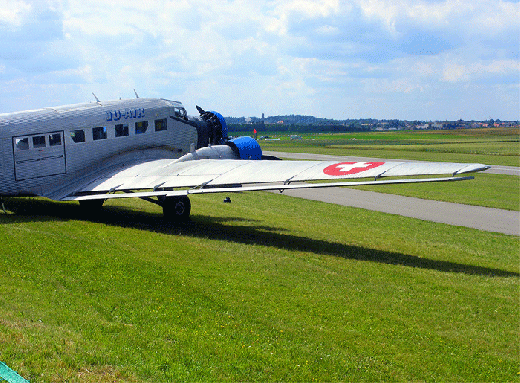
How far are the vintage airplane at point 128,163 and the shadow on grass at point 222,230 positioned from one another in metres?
→ 0.87

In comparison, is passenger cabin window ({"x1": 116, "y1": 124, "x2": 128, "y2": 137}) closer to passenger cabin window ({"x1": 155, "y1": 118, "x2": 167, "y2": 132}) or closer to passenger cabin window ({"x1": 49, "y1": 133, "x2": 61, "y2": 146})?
passenger cabin window ({"x1": 155, "y1": 118, "x2": 167, "y2": 132})

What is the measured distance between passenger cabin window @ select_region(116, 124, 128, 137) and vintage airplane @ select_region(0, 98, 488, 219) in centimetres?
4

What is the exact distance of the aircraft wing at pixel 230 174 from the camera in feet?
50.5

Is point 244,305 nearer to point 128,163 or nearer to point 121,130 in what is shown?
point 128,163

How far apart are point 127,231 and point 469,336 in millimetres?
11381

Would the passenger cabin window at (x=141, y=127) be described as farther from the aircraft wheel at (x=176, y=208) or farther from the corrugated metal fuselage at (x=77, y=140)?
the aircraft wheel at (x=176, y=208)

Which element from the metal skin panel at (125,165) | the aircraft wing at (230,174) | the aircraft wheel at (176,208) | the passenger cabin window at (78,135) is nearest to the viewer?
the aircraft wing at (230,174)

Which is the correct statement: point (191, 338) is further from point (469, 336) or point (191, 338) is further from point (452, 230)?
point (452, 230)

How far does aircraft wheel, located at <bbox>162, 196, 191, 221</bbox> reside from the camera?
20.5 m

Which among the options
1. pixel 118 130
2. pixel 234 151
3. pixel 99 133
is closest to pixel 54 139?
pixel 99 133

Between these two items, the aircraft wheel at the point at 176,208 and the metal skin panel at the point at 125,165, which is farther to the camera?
the aircraft wheel at the point at 176,208

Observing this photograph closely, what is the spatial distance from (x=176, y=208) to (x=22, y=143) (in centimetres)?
615

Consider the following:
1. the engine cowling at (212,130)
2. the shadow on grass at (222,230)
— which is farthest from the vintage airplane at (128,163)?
the engine cowling at (212,130)

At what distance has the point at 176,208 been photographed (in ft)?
67.9
